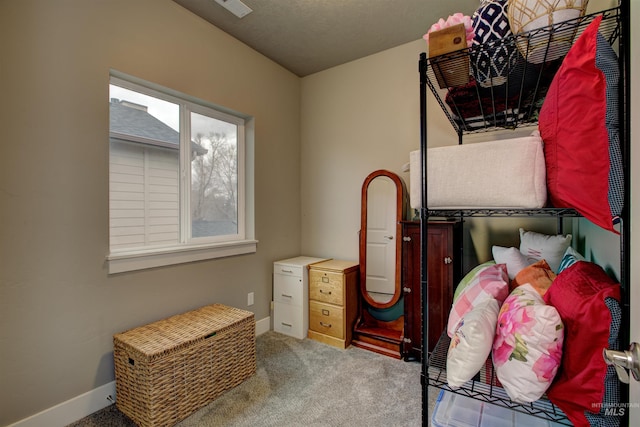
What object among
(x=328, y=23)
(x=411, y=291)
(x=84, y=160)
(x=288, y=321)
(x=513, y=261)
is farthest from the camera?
(x=288, y=321)

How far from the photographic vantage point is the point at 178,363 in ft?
5.38

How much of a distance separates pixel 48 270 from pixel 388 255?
2323 mm

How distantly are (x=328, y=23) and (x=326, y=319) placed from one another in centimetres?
246

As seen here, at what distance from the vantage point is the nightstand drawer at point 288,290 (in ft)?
8.89

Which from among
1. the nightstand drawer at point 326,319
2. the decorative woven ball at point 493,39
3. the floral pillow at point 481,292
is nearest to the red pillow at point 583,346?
the floral pillow at point 481,292

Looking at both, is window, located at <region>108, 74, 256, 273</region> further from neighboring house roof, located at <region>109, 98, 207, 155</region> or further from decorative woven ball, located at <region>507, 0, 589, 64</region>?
decorative woven ball, located at <region>507, 0, 589, 64</region>

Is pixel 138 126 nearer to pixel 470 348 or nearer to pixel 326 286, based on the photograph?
pixel 326 286

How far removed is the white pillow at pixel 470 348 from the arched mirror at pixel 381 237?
1579 millimetres

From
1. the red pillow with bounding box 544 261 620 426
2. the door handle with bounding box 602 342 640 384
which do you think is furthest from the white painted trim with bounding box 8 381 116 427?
the door handle with bounding box 602 342 640 384

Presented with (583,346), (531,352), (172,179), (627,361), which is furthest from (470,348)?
(172,179)

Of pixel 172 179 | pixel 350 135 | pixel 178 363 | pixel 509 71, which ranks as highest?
pixel 350 135

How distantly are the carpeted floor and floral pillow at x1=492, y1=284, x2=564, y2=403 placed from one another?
991 mm

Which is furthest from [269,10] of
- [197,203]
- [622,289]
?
[622,289]

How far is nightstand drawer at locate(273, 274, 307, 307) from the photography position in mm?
2709
